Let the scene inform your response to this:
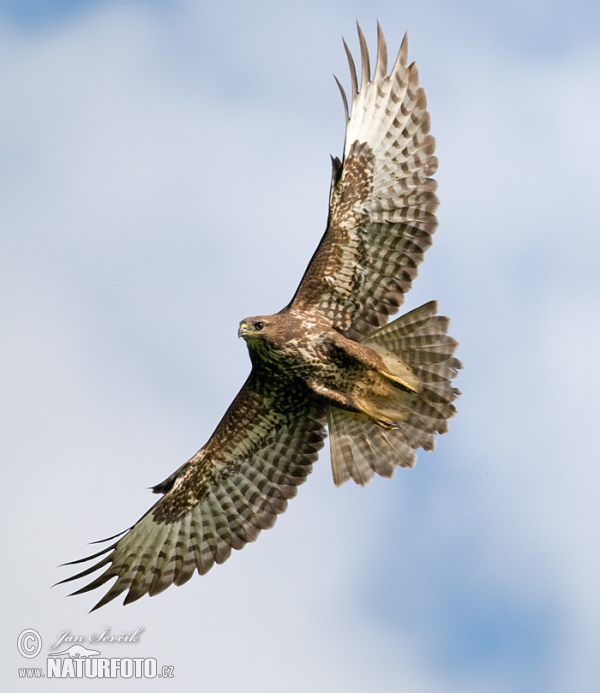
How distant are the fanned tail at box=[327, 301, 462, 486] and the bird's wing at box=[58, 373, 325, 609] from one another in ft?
1.42

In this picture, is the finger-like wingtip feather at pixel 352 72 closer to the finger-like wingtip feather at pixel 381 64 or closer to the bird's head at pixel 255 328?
the finger-like wingtip feather at pixel 381 64

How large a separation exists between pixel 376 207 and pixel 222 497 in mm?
3478

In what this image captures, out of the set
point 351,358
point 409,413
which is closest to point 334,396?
point 351,358

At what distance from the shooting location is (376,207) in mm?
13688

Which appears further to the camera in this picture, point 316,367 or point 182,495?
point 182,495

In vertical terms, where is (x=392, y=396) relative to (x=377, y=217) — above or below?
below

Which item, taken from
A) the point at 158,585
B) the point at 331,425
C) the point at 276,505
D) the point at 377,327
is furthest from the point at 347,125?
the point at 158,585

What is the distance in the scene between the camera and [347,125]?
13.9 meters

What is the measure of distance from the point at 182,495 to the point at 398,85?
15.6 feet

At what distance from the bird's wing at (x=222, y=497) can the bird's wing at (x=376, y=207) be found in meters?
1.40

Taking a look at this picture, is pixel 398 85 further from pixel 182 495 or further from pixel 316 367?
pixel 182 495

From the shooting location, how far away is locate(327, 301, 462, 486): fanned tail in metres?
13.7

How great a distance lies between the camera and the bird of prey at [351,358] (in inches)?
538

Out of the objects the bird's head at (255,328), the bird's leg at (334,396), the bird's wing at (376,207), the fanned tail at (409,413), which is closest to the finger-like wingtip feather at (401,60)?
the bird's wing at (376,207)
